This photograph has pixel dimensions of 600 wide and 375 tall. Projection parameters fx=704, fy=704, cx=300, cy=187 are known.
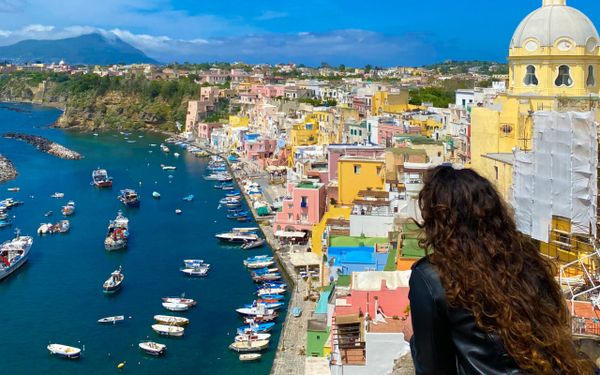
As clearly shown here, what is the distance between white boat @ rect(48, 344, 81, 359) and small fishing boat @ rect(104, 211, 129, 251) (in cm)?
680

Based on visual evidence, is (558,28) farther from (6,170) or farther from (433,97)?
(6,170)

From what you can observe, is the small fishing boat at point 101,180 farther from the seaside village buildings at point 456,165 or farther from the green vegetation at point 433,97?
the green vegetation at point 433,97

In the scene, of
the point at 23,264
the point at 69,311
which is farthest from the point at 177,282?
the point at 23,264

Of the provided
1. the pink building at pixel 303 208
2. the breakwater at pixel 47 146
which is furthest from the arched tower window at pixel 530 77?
the breakwater at pixel 47 146

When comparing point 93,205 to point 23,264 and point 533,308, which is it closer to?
point 23,264

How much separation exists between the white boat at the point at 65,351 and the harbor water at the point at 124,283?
106 millimetres

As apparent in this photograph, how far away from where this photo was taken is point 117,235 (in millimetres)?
19266

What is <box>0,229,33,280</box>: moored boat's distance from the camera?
16.9 m

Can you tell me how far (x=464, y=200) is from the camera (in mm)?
1372

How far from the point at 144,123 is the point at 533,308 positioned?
53411 millimetres

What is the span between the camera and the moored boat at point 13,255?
16.9 m

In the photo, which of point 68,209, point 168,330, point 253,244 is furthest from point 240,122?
point 168,330

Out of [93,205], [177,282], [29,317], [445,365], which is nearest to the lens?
[445,365]

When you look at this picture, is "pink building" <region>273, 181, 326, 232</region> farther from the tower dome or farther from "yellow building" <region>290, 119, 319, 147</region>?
"yellow building" <region>290, 119, 319, 147</region>
